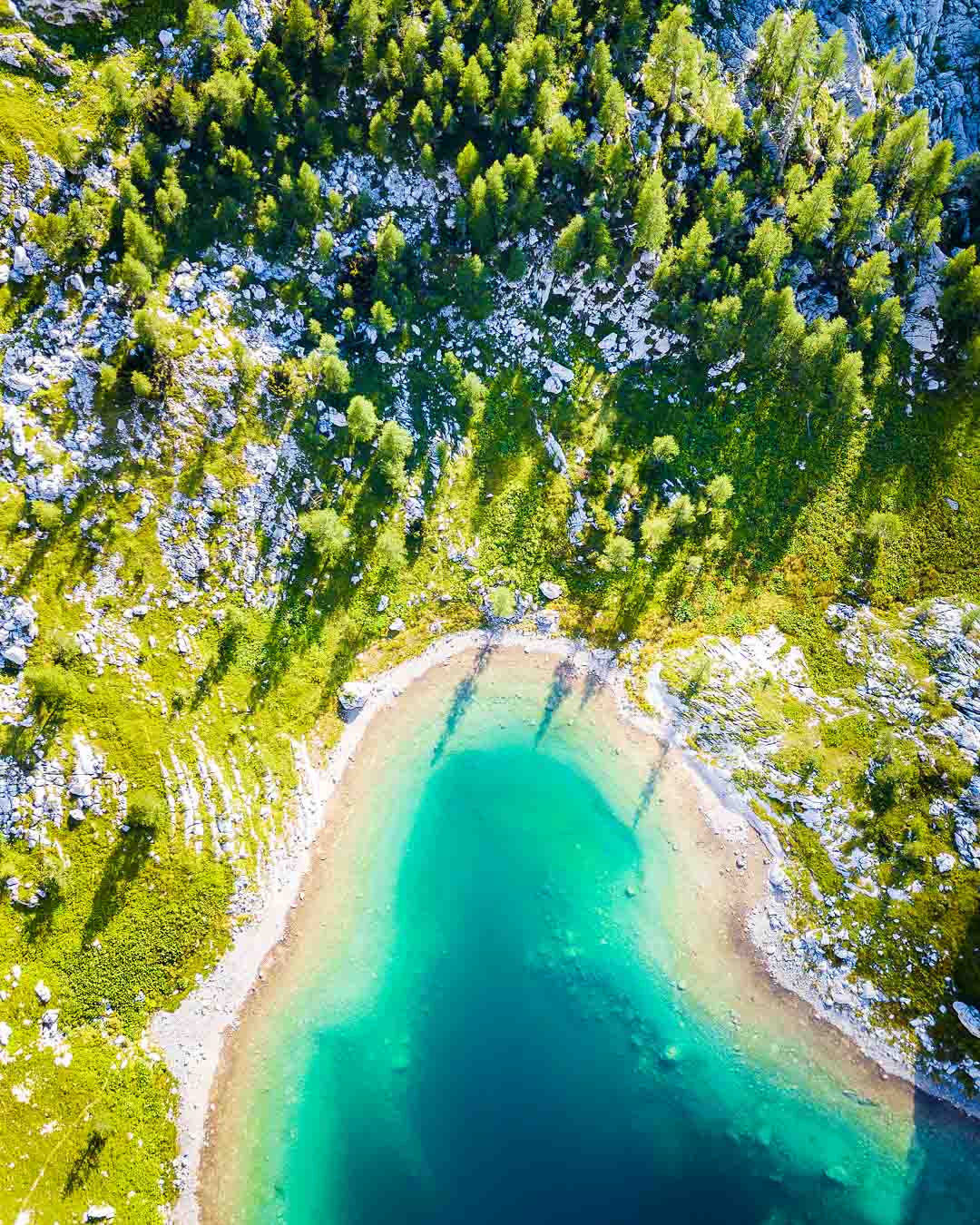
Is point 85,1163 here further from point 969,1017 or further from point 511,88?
point 511,88

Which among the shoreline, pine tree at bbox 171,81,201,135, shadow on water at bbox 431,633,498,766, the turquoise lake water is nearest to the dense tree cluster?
pine tree at bbox 171,81,201,135

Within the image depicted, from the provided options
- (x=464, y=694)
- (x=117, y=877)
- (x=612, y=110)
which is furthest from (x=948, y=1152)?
(x=612, y=110)

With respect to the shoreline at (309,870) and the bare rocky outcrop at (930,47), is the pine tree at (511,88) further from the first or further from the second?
the shoreline at (309,870)

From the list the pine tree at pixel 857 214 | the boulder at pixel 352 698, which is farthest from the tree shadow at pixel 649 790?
the pine tree at pixel 857 214

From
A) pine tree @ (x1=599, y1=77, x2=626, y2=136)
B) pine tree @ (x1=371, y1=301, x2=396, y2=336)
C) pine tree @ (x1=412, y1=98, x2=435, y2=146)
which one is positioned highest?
pine tree @ (x1=599, y1=77, x2=626, y2=136)

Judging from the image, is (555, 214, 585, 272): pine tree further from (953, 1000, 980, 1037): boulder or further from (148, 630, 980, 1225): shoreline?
(953, 1000, 980, 1037): boulder

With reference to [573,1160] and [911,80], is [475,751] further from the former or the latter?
[911,80]
